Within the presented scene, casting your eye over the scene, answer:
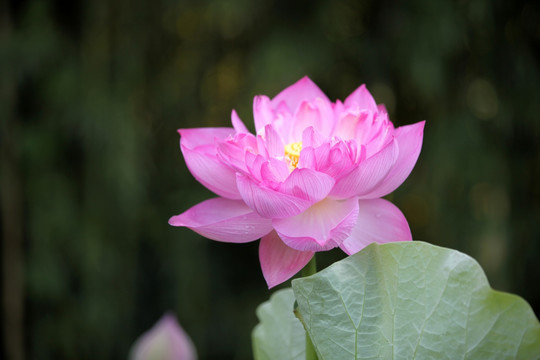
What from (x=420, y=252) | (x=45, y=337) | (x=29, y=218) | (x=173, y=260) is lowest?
(x=45, y=337)

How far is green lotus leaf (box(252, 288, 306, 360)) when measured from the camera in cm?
27

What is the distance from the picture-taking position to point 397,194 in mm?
1236

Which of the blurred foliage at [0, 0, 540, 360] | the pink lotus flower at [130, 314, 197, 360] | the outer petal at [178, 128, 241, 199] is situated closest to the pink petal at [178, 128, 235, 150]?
the outer petal at [178, 128, 241, 199]

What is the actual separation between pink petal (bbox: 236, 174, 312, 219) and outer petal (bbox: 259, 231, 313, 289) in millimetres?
15

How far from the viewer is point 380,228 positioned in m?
0.22

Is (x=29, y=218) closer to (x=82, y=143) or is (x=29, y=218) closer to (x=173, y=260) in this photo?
(x=82, y=143)

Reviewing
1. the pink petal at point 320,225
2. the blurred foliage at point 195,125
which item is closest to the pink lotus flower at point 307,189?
the pink petal at point 320,225

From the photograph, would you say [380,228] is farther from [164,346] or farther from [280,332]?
[164,346]

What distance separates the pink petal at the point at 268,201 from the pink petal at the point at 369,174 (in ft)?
0.05

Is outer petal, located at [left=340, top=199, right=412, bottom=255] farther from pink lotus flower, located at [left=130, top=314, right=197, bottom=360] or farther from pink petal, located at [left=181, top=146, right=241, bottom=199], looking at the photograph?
pink lotus flower, located at [left=130, top=314, right=197, bottom=360]

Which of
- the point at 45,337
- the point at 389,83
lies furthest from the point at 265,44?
the point at 45,337

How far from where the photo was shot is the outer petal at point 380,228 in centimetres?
22

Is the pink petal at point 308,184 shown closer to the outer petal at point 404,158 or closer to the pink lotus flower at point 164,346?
the outer petal at point 404,158

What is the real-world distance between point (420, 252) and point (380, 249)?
2cm
